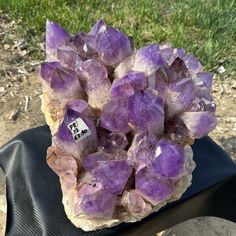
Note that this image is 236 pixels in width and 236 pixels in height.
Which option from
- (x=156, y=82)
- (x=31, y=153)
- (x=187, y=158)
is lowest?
(x=31, y=153)

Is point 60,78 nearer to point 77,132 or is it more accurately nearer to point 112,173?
point 77,132

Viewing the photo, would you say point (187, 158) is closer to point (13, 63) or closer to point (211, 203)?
point (211, 203)

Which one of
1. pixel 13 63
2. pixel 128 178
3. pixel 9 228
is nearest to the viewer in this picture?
pixel 128 178

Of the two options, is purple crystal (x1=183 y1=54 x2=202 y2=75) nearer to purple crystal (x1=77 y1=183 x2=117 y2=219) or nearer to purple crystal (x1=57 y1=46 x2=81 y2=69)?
purple crystal (x1=57 y1=46 x2=81 y2=69)

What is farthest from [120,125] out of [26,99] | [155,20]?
[155,20]

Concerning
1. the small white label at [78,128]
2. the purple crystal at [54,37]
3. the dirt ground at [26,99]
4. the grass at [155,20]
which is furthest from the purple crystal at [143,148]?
the grass at [155,20]

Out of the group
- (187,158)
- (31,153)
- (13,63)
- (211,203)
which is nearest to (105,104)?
(187,158)
